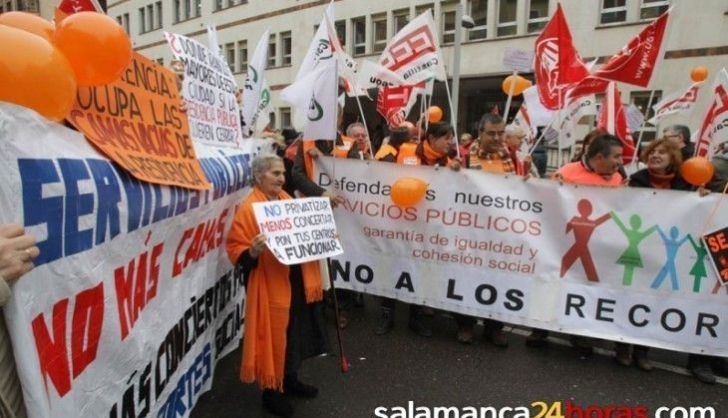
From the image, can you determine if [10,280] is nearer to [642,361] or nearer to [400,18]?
[642,361]

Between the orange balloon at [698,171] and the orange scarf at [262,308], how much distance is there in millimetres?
3103

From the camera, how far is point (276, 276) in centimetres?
319

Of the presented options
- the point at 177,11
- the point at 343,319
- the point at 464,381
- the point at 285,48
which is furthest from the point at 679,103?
the point at 177,11

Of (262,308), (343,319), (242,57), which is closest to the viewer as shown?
(262,308)

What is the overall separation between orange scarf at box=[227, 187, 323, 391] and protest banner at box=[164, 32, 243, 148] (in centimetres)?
68

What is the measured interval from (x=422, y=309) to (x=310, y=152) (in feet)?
6.06

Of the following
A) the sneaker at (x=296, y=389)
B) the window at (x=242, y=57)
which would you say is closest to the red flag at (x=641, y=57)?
the sneaker at (x=296, y=389)

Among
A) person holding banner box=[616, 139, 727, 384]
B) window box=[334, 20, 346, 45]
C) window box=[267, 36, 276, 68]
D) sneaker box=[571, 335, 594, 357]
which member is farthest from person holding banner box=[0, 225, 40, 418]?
window box=[267, 36, 276, 68]

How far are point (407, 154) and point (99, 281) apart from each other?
13.3 feet

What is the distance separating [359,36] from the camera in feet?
83.0

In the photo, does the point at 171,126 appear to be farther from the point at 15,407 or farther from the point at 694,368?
the point at 694,368

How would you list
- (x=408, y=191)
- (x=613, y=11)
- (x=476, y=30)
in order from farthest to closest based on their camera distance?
1. (x=476, y=30)
2. (x=613, y=11)
3. (x=408, y=191)

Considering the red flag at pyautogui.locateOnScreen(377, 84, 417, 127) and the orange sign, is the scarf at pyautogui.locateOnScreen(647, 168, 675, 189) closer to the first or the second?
the orange sign

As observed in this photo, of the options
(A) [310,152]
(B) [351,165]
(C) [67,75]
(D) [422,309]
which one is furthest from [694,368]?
(C) [67,75]
